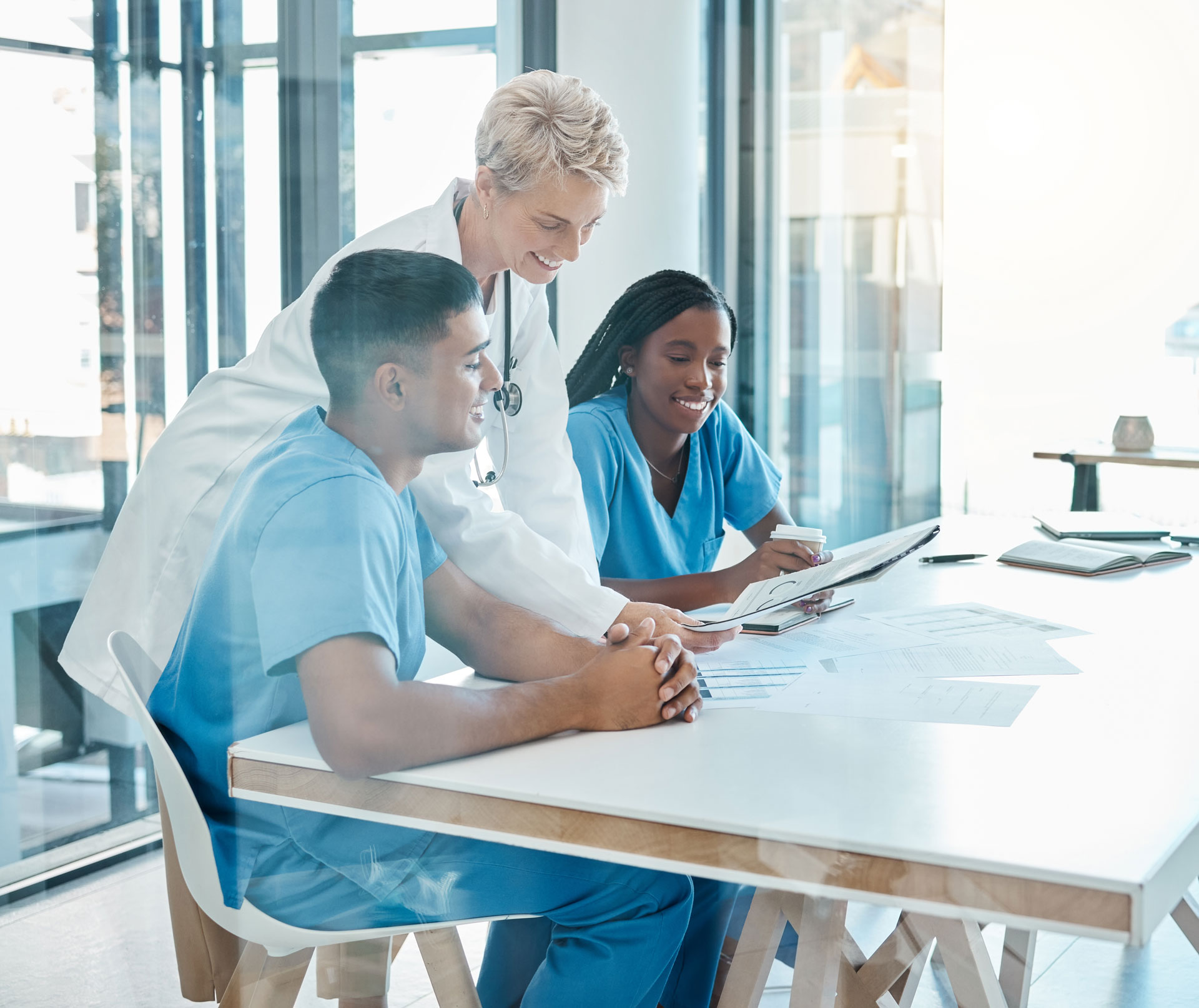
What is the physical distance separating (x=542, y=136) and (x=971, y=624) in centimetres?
83

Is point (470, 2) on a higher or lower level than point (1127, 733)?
higher

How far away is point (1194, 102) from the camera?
10.1 feet

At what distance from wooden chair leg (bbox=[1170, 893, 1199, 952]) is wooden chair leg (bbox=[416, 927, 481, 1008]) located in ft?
2.06

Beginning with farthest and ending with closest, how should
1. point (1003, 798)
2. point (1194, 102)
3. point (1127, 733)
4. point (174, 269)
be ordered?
point (1194, 102) → point (174, 269) → point (1127, 733) → point (1003, 798)

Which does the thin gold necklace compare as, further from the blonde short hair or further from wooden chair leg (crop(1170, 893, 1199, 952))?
wooden chair leg (crop(1170, 893, 1199, 952))

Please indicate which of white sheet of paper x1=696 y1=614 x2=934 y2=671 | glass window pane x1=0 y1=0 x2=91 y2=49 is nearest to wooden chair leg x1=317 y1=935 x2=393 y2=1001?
white sheet of paper x1=696 y1=614 x2=934 y2=671

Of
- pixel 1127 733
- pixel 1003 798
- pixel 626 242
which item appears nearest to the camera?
pixel 1003 798

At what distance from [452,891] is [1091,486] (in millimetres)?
2553

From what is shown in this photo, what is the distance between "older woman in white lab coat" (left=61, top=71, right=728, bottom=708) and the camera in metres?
1.25

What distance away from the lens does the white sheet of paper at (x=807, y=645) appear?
51.7 inches

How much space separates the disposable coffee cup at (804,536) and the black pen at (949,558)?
28 cm

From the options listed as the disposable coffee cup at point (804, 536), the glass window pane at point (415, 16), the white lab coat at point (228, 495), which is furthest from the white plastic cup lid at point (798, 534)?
the glass window pane at point (415, 16)

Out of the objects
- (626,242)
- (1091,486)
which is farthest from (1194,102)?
(626,242)

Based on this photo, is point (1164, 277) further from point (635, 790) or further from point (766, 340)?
point (635, 790)
